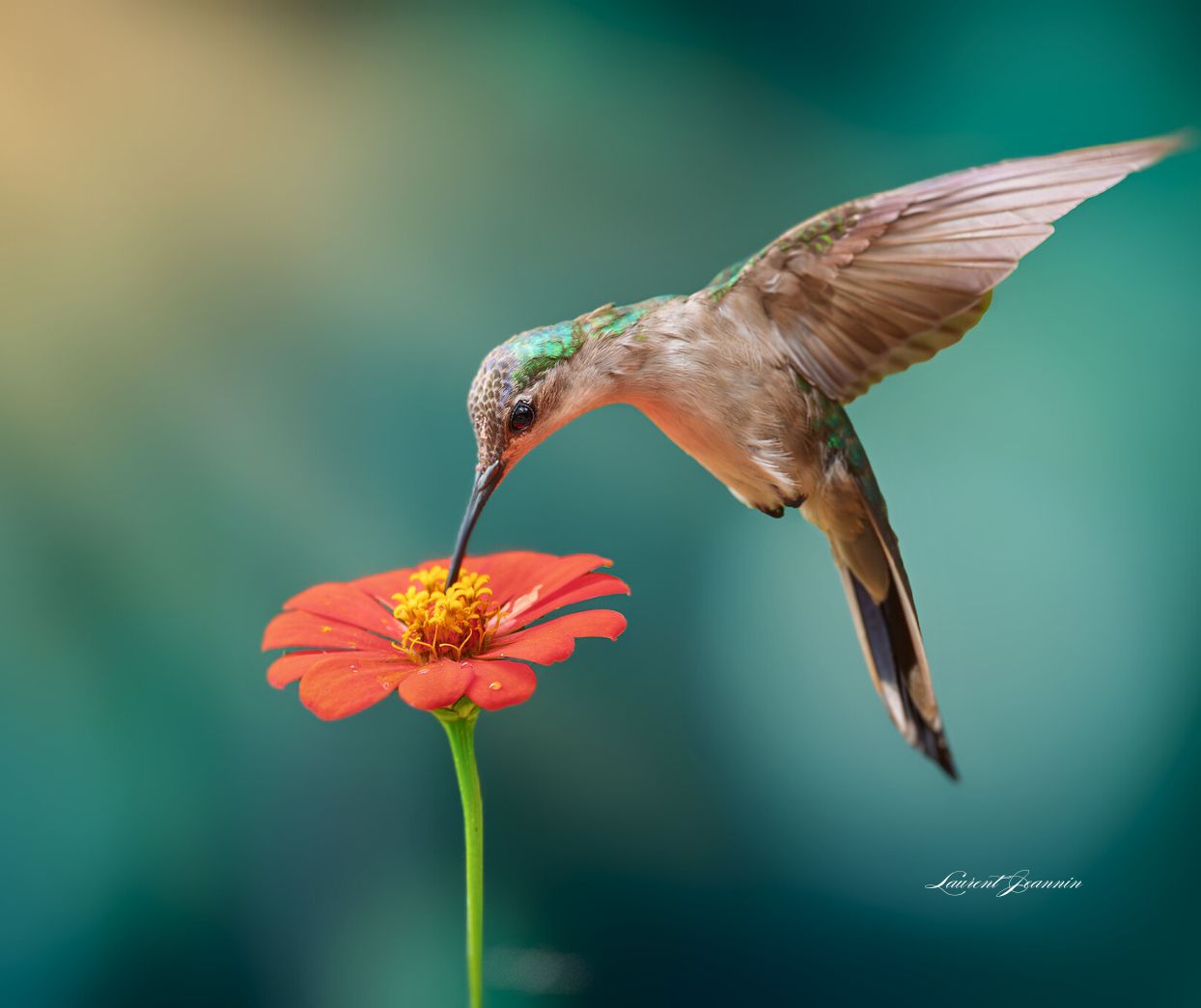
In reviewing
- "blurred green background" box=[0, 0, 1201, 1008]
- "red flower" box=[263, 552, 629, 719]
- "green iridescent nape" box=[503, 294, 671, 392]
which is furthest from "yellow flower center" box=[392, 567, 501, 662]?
"blurred green background" box=[0, 0, 1201, 1008]

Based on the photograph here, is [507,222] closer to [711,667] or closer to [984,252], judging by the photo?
[711,667]

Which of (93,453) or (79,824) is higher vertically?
(93,453)

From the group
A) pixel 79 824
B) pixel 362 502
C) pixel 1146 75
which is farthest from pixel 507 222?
pixel 79 824

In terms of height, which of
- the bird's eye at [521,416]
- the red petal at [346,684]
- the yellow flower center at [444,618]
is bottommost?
the red petal at [346,684]

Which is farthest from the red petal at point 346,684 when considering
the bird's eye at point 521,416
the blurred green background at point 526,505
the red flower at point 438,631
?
the blurred green background at point 526,505

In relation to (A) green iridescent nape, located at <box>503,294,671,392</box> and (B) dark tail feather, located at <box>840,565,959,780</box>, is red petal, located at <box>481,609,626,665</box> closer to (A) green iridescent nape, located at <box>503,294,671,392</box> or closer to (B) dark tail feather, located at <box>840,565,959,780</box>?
(A) green iridescent nape, located at <box>503,294,671,392</box>

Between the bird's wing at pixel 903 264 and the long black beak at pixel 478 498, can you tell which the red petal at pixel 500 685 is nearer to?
the long black beak at pixel 478 498
